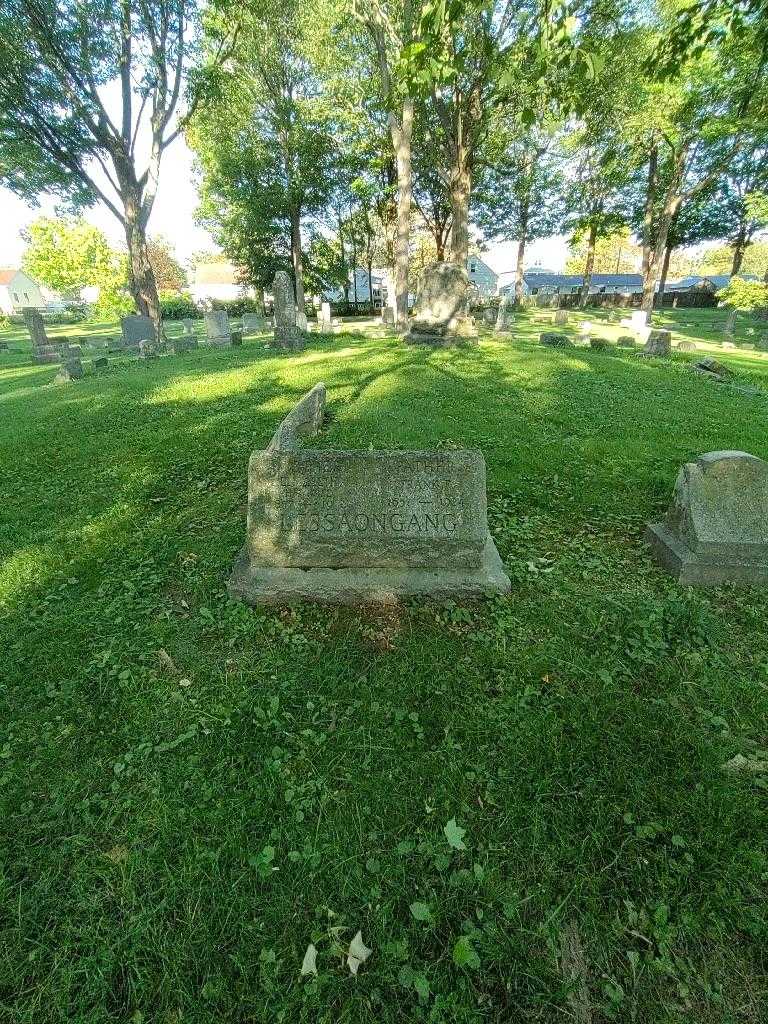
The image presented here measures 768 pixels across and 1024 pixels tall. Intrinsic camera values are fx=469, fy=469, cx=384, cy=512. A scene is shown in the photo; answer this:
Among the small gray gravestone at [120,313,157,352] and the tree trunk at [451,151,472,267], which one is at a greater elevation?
the tree trunk at [451,151,472,267]

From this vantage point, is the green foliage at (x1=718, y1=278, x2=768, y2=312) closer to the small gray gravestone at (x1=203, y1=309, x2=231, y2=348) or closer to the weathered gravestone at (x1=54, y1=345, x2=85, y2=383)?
the small gray gravestone at (x1=203, y1=309, x2=231, y2=348)

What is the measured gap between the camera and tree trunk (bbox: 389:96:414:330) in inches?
674

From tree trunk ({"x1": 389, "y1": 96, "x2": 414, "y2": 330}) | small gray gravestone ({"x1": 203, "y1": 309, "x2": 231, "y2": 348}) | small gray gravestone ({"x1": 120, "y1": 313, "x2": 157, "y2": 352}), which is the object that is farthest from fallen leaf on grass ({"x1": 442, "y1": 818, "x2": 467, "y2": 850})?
small gray gravestone ({"x1": 120, "y1": 313, "x2": 157, "y2": 352})

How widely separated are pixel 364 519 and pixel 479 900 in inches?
95.1

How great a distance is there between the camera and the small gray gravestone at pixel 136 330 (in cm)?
1986

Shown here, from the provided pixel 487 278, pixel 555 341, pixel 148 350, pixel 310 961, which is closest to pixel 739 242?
pixel 555 341

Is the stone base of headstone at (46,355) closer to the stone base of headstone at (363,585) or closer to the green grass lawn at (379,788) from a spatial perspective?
the green grass lawn at (379,788)

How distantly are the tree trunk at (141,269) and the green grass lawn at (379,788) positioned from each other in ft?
57.6

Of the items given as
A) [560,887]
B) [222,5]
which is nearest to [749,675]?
[560,887]

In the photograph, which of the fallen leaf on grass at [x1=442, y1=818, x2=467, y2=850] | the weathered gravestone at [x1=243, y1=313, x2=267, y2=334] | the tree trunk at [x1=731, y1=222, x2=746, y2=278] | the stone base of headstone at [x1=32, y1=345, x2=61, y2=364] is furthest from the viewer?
the tree trunk at [x1=731, y1=222, x2=746, y2=278]

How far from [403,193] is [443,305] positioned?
5.66 metres

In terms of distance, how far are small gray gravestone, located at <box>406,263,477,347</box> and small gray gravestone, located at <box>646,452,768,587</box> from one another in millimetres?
12524

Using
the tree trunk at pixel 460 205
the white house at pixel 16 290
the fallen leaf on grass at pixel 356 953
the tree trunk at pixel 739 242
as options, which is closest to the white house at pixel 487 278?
the tree trunk at pixel 739 242

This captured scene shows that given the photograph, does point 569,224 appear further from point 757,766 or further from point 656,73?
point 757,766
